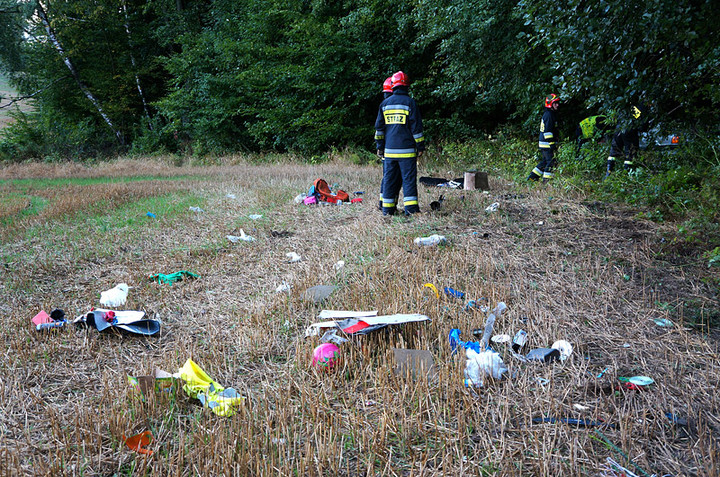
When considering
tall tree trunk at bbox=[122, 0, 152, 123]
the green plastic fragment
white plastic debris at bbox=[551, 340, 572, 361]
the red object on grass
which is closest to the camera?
white plastic debris at bbox=[551, 340, 572, 361]

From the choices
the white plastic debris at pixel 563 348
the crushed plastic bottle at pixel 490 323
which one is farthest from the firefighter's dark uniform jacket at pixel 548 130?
the white plastic debris at pixel 563 348

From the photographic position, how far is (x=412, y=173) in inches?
264

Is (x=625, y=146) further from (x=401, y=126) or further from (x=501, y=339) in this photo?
(x=501, y=339)

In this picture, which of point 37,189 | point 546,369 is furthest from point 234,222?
point 37,189

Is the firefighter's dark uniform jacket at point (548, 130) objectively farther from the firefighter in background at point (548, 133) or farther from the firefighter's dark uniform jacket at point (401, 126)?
the firefighter's dark uniform jacket at point (401, 126)

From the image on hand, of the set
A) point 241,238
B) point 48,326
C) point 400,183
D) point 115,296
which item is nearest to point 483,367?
point 48,326

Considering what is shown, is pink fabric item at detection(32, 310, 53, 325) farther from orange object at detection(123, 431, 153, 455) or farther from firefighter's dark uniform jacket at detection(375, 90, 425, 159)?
firefighter's dark uniform jacket at detection(375, 90, 425, 159)

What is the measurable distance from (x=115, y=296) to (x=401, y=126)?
4.37 metres

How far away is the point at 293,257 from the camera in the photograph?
5258 millimetres

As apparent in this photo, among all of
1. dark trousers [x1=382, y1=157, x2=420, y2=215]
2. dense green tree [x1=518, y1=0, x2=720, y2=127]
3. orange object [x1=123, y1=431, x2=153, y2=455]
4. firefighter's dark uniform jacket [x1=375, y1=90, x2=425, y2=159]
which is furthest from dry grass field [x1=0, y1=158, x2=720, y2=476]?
dense green tree [x1=518, y1=0, x2=720, y2=127]

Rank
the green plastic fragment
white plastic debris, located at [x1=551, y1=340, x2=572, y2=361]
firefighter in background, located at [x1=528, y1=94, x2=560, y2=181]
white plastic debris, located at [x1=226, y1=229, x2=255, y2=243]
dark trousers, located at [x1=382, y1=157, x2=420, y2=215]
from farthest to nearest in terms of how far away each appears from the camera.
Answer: firefighter in background, located at [x1=528, y1=94, x2=560, y2=181], dark trousers, located at [x1=382, y1=157, x2=420, y2=215], white plastic debris, located at [x1=226, y1=229, x2=255, y2=243], the green plastic fragment, white plastic debris, located at [x1=551, y1=340, x2=572, y2=361]

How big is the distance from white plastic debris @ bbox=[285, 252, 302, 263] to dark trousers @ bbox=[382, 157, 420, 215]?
82.9 inches

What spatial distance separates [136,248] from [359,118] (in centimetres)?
1324

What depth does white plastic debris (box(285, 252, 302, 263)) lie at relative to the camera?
5.18 m
